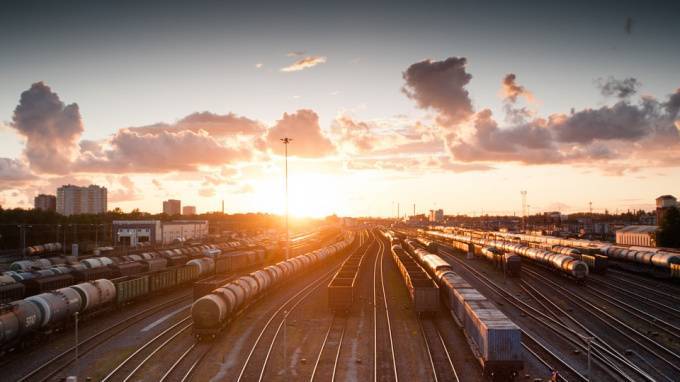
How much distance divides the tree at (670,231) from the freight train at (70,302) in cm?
8578

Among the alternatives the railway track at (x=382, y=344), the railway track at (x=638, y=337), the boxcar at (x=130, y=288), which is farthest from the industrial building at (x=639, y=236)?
the boxcar at (x=130, y=288)

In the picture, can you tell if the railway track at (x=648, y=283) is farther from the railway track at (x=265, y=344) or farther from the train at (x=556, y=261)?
the railway track at (x=265, y=344)

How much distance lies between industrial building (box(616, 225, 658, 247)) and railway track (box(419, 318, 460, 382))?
80306 millimetres

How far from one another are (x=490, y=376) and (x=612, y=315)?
21.9 metres

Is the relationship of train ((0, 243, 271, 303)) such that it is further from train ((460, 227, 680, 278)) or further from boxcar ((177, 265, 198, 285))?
train ((460, 227, 680, 278))

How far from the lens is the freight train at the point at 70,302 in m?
26.9

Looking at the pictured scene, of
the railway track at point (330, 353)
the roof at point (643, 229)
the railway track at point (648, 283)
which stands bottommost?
the railway track at point (648, 283)

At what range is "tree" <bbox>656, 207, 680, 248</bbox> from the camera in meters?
83.6

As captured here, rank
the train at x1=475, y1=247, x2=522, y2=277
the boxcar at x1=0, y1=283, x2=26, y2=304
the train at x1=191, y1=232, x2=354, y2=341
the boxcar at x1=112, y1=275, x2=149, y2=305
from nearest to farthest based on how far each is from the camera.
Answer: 1. the train at x1=191, y1=232, x2=354, y2=341
2. the boxcar at x1=0, y1=283, x2=26, y2=304
3. the boxcar at x1=112, y1=275, x2=149, y2=305
4. the train at x1=475, y1=247, x2=522, y2=277

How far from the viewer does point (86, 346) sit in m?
30.5

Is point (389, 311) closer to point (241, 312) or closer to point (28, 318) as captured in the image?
point (241, 312)

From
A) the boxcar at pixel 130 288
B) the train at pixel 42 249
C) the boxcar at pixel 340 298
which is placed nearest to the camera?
the boxcar at pixel 340 298

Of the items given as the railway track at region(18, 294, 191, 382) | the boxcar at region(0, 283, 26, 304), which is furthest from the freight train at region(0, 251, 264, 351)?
the boxcar at region(0, 283, 26, 304)

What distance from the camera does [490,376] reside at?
79.6ft
